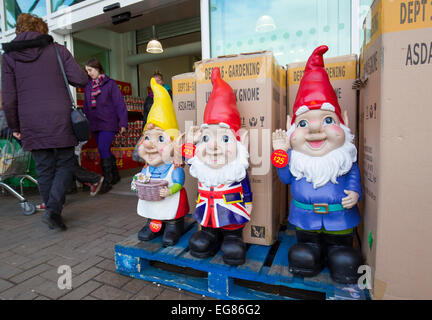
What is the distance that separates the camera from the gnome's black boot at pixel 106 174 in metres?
4.57

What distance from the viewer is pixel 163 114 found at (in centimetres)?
214

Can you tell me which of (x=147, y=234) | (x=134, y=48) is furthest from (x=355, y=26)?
(x=134, y=48)

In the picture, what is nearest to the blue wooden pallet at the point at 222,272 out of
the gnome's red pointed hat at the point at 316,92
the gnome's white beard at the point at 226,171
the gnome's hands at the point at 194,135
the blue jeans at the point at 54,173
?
the gnome's white beard at the point at 226,171

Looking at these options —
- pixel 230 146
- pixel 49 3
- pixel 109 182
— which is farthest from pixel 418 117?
pixel 49 3

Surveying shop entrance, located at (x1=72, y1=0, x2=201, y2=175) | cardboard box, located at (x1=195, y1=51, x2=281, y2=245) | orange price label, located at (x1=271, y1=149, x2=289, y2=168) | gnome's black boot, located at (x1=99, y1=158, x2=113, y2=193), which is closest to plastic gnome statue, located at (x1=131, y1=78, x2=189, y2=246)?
cardboard box, located at (x1=195, y1=51, x2=281, y2=245)

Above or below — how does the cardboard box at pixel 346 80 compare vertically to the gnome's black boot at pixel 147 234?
above

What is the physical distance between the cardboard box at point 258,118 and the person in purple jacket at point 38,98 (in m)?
1.71

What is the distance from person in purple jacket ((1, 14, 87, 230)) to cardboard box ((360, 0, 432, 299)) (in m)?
2.69

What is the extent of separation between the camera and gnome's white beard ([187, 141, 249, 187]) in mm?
1774

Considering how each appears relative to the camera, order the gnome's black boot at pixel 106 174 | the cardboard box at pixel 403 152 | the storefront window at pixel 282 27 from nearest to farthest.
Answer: the cardboard box at pixel 403 152
the storefront window at pixel 282 27
the gnome's black boot at pixel 106 174

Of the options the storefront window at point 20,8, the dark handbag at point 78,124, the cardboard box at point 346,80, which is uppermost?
the storefront window at point 20,8

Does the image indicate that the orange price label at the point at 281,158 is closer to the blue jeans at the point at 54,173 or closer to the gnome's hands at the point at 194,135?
the gnome's hands at the point at 194,135

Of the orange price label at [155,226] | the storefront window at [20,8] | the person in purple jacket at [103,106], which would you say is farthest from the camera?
the storefront window at [20,8]
